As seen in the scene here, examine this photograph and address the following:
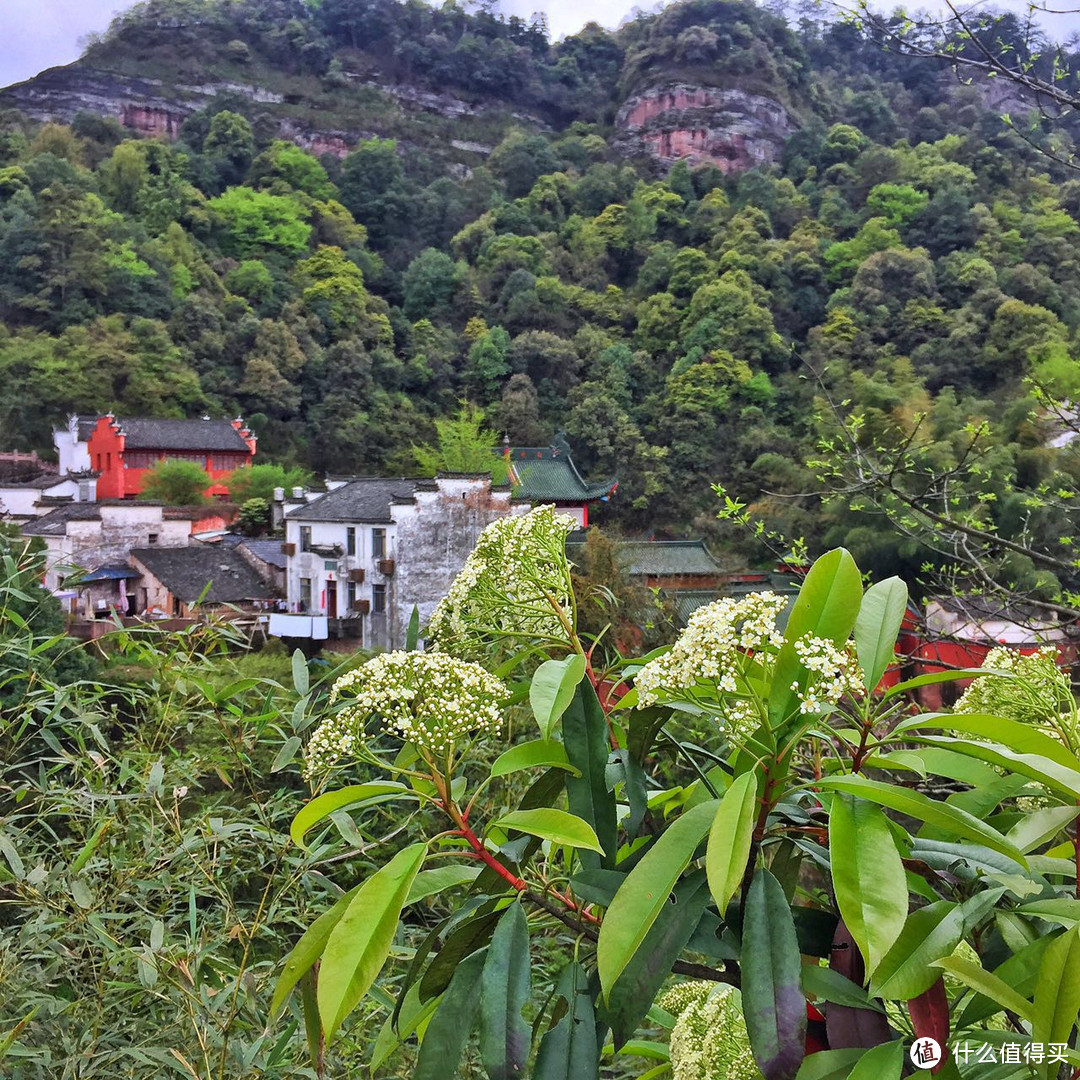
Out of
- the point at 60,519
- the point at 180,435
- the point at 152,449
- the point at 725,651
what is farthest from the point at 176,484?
the point at 725,651

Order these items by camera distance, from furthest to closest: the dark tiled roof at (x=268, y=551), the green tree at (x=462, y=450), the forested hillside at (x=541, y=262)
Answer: the forested hillside at (x=541, y=262)
the green tree at (x=462, y=450)
the dark tiled roof at (x=268, y=551)

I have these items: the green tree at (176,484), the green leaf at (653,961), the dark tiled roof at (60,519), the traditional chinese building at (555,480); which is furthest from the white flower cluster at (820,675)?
the green tree at (176,484)

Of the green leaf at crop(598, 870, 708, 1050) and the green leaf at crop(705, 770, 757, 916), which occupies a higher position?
the green leaf at crop(705, 770, 757, 916)

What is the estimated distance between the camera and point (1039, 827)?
1.66 feet

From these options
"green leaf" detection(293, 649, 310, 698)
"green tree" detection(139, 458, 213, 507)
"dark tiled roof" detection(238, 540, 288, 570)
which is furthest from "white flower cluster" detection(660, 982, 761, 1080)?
"green tree" detection(139, 458, 213, 507)

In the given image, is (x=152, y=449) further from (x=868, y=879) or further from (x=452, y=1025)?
(x=868, y=879)

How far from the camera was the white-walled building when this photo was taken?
26.2ft

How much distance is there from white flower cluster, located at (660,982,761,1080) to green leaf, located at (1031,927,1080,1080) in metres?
0.17

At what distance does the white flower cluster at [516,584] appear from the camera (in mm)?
A: 656

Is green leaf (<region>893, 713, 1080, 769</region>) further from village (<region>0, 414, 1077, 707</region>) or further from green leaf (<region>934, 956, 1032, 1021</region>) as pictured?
village (<region>0, 414, 1077, 707</region>)

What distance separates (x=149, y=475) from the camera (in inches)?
536

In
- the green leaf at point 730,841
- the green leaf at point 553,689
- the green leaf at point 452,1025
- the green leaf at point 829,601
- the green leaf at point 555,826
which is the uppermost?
the green leaf at point 829,601

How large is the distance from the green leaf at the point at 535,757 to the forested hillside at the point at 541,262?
1059 centimetres

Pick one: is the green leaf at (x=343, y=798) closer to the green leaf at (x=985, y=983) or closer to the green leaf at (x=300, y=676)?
the green leaf at (x=985, y=983)
